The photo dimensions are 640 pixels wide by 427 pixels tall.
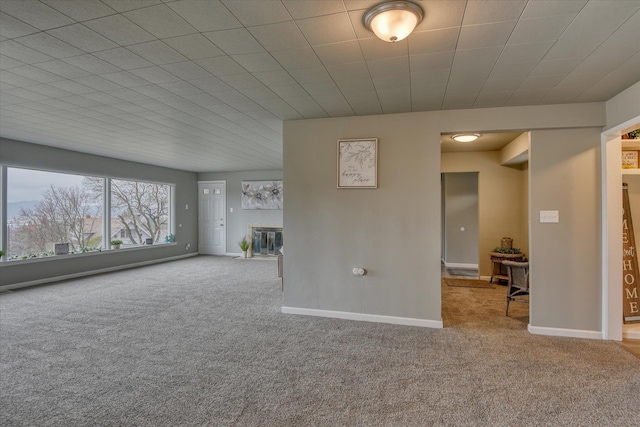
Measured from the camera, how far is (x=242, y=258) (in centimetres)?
841

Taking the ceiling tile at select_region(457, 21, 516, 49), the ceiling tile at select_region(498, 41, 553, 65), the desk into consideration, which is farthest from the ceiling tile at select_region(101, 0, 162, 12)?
the desk

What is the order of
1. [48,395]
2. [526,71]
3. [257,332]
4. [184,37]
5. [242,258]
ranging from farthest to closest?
[242,258]
[257,332]
[526,71]
[48,395]
[184,37]

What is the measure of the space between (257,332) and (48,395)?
166 centimetres

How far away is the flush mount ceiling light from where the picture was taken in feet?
5.40

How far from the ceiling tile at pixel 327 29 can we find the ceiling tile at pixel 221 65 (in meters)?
0.68

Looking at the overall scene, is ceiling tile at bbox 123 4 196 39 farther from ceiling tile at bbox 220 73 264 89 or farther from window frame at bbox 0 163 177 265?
window frame at bbox 0 163 177 265

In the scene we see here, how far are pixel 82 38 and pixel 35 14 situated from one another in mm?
266

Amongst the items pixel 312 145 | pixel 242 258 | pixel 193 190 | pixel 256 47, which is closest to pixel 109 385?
pixel 256 47

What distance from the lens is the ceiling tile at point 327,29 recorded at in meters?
1.78

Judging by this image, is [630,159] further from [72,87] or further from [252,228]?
[252,228]

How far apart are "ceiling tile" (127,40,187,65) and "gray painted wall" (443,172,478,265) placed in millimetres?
6300

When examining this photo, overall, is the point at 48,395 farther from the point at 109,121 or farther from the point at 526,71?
the point at 526,71

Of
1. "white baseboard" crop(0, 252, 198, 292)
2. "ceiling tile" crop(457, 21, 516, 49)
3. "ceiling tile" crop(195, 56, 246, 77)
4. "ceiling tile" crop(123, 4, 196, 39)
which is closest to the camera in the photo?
"ceiling tile" crop(123, 4, 196, 39)

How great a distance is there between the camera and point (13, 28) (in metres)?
1.90
